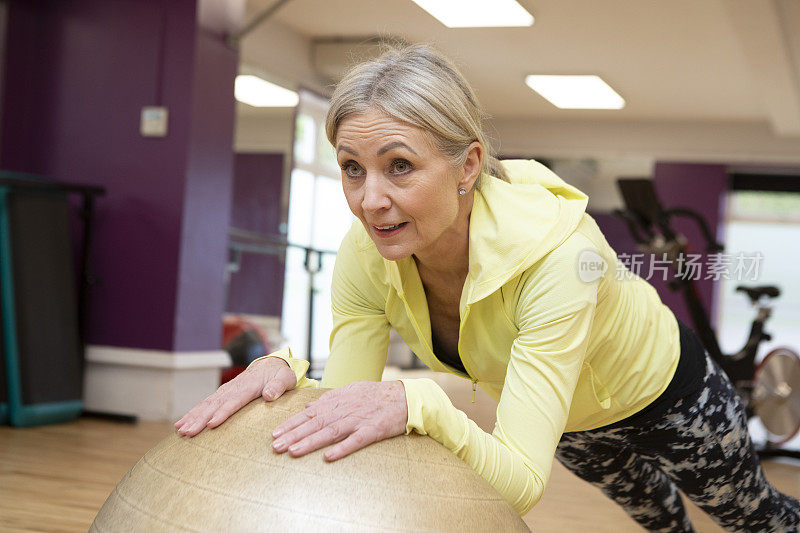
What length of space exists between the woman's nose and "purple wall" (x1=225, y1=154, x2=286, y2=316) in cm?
549

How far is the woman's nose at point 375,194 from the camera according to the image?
47.7 inches

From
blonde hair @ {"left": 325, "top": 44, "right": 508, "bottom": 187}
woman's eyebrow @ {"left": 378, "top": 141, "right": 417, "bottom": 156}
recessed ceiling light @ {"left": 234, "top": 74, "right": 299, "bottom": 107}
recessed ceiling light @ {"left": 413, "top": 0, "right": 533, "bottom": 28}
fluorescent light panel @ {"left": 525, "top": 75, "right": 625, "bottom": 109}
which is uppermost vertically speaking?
recessed ceiling light @ {"left": 413, "top": 0, "right": 533, "bottom": 28}

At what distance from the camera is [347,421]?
3.44 feet

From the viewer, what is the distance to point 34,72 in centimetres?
470

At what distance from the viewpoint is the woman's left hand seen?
1026 millimetres

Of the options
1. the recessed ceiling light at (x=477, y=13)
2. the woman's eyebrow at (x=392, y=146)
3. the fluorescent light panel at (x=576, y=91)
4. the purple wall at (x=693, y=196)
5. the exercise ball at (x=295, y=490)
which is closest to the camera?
the exercise ball at (x=295, y=490)

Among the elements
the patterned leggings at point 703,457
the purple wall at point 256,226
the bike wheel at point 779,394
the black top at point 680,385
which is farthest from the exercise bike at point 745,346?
the purple wall at point 256,226

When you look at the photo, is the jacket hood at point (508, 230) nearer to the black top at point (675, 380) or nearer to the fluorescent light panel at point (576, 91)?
the black top at point (675, 380)

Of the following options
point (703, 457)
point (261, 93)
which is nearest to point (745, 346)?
point (703, 457)

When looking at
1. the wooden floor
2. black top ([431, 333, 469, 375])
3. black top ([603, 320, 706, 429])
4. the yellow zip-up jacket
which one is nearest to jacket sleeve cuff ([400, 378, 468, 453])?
the yellow zip-up jacket

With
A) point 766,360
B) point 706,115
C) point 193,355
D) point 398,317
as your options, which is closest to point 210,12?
point 193,355

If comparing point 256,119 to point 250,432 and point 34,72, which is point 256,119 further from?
point 250,432

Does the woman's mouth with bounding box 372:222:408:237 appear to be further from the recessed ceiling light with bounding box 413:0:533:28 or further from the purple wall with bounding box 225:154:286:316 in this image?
the purple wall with bounding box 225:154:286:316

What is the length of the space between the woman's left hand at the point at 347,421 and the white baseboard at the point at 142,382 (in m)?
3.49
